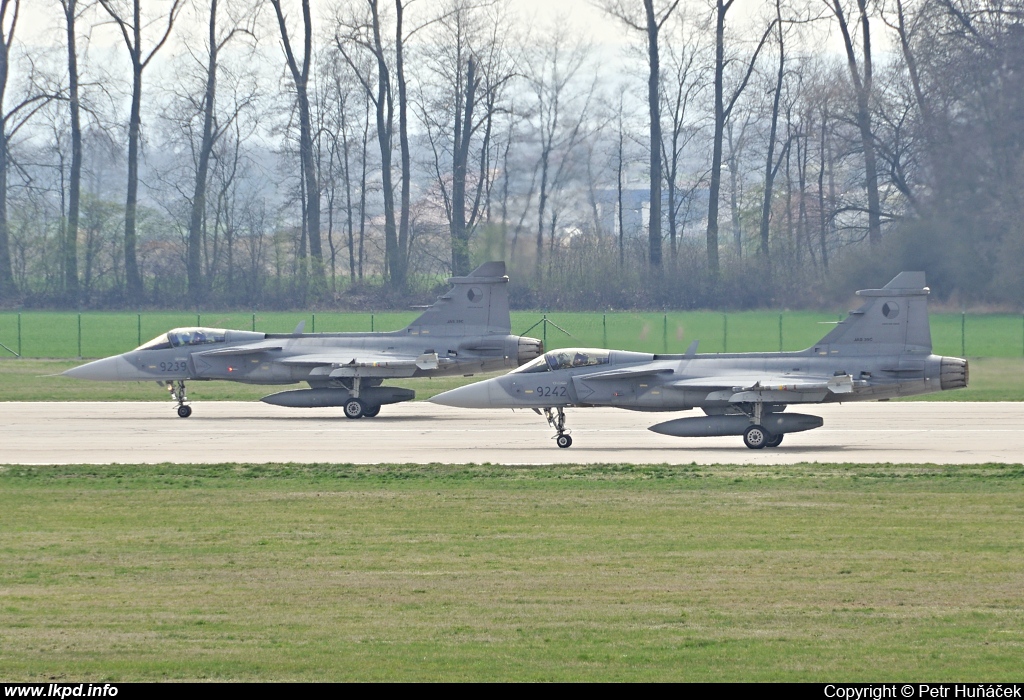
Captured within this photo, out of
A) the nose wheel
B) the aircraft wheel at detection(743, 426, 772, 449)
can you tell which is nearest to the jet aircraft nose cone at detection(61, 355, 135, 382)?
the nose wheel

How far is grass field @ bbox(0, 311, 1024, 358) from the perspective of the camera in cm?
4562

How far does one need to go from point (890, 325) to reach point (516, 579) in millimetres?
Answer: 14989

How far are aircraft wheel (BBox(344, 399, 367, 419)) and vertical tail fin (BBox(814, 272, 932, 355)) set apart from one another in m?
11.8

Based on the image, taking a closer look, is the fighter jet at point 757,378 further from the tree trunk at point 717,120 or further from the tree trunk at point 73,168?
the tree trunk at point 73,168

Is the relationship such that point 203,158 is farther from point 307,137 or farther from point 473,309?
point 473,309

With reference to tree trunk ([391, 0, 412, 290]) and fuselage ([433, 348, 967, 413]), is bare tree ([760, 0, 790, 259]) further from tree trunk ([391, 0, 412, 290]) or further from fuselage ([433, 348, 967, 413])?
fuselage ([433, 348, 967, 413])

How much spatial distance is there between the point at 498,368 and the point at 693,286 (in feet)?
101

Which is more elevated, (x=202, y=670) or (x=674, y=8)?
(x=674, y=8)

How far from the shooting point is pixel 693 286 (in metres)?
60.2

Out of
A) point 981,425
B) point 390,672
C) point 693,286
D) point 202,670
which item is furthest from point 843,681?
point 693,286

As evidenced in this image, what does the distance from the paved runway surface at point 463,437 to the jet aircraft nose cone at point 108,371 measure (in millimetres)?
914

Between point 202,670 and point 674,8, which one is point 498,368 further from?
point 674,8

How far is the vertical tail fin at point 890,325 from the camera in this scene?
2411 centimetres

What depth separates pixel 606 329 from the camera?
49594 mm
